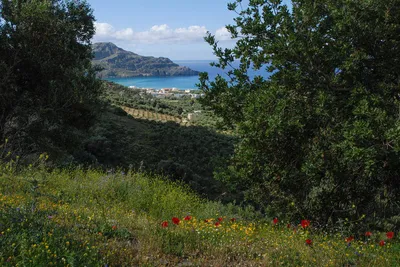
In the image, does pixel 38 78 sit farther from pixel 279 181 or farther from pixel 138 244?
pixel 138 244

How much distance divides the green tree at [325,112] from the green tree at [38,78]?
989 centimetres

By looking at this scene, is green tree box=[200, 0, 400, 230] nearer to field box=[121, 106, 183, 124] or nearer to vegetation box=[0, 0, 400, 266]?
vegetation box=[0, 0, 400, 266]

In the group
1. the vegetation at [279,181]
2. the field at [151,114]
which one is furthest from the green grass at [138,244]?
the field at [151,114]

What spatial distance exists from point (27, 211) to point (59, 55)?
12.0 meters

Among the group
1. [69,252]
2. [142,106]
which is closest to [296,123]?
[69,252]

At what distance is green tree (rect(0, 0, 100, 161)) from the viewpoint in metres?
14.5

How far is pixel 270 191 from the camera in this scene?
7.92 metres

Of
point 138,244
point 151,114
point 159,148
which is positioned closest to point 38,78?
point 138,244

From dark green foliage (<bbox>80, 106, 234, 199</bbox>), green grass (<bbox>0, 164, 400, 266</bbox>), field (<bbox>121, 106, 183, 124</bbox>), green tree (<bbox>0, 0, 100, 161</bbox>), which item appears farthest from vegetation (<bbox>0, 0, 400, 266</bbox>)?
field (<bbox>121, 106, 183, 124</bbox>)

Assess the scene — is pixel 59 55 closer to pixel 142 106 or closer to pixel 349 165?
pixel 349 165

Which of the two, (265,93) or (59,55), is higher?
(59,55)

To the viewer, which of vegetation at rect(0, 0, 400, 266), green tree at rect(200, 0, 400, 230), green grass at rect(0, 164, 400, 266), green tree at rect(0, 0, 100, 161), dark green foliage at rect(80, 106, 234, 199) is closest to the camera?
green grass at rect(0, 164, 400, 266)

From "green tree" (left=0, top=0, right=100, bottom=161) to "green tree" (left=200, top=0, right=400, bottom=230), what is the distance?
9886 mm

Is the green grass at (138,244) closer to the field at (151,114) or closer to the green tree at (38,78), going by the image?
the green tree at (38,78)
